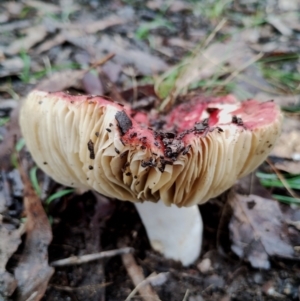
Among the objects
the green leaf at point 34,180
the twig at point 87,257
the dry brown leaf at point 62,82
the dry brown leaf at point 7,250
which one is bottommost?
the twig at point 87,257

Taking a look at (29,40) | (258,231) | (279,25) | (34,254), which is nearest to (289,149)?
(258,231)

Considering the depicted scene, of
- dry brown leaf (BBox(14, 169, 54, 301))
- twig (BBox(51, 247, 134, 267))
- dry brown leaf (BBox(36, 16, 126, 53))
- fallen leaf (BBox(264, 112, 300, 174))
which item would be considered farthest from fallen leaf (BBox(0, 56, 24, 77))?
fallen leaf (BBox(264, 112, 300, 174))

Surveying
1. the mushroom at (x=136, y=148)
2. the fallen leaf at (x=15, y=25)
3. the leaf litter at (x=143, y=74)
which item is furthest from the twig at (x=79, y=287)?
the fallen leaf at (x=15, y=25)

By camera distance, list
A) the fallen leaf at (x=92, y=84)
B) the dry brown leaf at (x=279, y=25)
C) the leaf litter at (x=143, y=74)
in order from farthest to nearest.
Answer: the dry brown leaf at (x=279, y=25) → the fallen leaf at (x=92, y=84) → the leaf litter at (x=143, y=74)

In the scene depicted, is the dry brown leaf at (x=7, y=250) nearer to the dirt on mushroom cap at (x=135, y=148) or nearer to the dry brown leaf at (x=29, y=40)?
the dirt on mushroom cap at (x=135, y=148)

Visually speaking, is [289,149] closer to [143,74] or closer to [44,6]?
[143,74]
